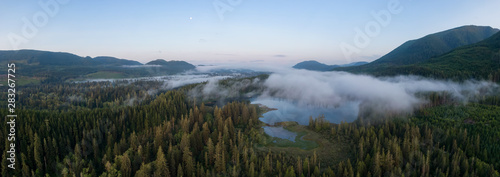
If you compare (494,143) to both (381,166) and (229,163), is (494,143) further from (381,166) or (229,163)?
(229,163)

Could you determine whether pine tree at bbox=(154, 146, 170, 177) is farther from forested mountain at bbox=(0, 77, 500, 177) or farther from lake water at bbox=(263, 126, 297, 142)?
lake water at bbox=(263, 126, 297, 142)

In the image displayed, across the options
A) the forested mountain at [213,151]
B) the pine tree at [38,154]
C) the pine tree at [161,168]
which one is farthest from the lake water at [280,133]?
the pine tree at [38,154]

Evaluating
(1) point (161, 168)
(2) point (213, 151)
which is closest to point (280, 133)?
(2) point (213, 151)

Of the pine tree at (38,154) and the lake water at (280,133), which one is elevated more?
the pine tree at (38,154)

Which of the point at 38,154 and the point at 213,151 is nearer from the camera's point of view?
the point at 38,154

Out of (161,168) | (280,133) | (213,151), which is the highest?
(161,168)

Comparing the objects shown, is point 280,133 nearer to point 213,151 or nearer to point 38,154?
point 213,151

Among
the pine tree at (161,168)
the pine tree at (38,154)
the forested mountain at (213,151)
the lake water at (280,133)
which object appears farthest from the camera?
the lake water at (280,133)

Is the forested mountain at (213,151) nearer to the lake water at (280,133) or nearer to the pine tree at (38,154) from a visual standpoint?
the pine tree at (38,154)

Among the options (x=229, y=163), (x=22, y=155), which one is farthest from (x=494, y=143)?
(x=22, y=155)

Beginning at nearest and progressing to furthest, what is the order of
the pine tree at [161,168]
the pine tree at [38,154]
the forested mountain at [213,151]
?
the pine tree at [161,168] → the forested mountain at [213,151] → the pine tree at [38,154]

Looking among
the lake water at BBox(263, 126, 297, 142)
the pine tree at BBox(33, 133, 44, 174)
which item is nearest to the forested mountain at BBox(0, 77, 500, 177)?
the pine tree at BBox(33, 133, 44, 174)
